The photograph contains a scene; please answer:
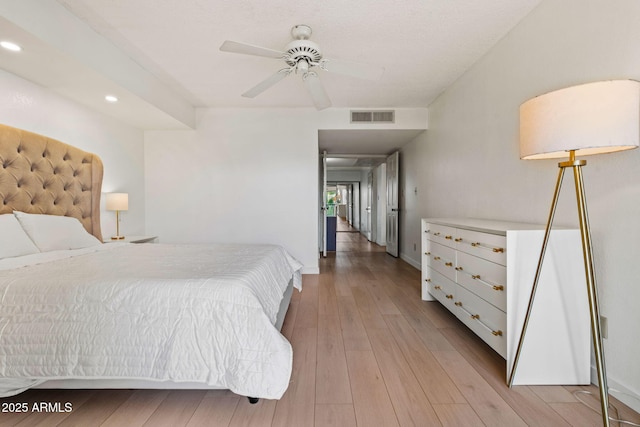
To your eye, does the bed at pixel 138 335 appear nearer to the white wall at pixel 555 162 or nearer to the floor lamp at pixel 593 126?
the floor lamp at pixel 593 126

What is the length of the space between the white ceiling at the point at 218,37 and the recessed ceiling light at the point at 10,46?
10cm

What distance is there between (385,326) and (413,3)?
240 centimetres

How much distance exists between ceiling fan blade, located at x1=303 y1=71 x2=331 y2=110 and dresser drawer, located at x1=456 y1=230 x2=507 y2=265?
Answer: 1639 mm

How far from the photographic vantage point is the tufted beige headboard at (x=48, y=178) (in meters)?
2.25

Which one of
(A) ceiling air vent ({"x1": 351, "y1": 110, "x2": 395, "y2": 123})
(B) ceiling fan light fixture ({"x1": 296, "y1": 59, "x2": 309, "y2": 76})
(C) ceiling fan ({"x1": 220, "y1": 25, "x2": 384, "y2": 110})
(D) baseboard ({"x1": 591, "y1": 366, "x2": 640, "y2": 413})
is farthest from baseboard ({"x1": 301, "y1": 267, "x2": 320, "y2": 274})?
(D) baseboard ({"x1": 591, "y1": 366, "x2": 640, "y2": 413})

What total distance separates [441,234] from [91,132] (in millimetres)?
3717

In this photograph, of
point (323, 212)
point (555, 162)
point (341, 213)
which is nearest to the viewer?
point (555, 162)

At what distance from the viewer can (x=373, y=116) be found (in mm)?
4227

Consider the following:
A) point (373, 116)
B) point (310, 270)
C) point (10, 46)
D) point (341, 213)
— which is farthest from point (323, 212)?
point (341, 213)

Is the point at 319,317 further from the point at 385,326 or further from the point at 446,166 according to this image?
the point at 446,166

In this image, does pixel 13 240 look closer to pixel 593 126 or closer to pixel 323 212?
pixel 593 126

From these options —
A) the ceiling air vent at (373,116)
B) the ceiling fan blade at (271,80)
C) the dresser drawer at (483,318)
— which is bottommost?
the dresser drawer at (483,318)

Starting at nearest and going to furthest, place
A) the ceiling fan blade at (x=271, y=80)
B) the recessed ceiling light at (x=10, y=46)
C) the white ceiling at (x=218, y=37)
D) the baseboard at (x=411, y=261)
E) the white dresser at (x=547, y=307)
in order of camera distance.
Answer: the white dresser at (x=547, y=307), the recessed ceiling light at (x=10, y=46), the white ceiling at (x=218, y=37), the ceiling fan blade at (x=271, y=80), the baseboard at (x=411, y=261)

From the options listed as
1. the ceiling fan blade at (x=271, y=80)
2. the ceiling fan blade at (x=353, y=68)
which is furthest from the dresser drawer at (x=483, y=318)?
the ceiling fan blade at (x=271, y=80)
